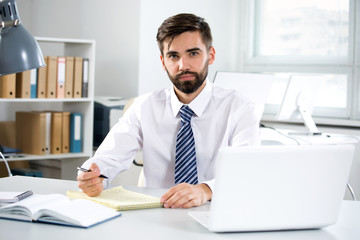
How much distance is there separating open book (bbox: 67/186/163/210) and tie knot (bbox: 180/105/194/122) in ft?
1.29

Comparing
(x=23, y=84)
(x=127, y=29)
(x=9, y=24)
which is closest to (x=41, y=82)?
(x=23, y=84)

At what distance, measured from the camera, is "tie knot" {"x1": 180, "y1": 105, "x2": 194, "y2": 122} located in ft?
6.27

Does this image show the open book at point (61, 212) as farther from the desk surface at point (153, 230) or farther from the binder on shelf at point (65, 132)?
the binder on shelf at point (65, 132)

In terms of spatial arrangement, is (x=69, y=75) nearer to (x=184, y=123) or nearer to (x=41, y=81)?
(x=41, y=81)

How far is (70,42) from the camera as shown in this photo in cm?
376

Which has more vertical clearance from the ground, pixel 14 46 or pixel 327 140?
pixel 14 46

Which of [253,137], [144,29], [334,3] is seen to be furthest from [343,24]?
[253,137]

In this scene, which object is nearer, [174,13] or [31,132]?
[31,132]

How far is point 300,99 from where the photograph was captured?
352 centimetres

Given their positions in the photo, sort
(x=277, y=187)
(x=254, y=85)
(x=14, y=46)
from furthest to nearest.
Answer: (x=254, y=85)
(x=14, y=46)
(x=277, y=187)

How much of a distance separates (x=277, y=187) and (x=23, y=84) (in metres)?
2.66

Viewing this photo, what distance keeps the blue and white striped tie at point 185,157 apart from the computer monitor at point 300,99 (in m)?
1.75

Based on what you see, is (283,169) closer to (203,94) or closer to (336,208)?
(336,208)

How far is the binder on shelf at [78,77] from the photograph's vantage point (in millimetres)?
3688
